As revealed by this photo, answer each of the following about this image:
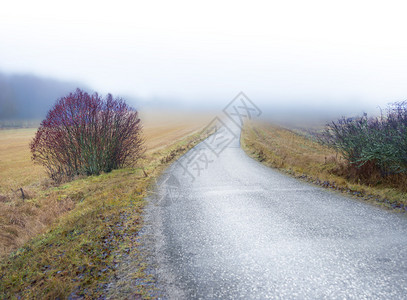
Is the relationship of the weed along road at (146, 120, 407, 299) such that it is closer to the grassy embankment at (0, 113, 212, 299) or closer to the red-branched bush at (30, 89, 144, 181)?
the grassy embankment at (0, 113, 212, 299)

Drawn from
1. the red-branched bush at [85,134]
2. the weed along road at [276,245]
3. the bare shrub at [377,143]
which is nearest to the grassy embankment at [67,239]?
the weed along road at [276,245]

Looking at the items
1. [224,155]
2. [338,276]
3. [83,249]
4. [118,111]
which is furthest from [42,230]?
[224,155]

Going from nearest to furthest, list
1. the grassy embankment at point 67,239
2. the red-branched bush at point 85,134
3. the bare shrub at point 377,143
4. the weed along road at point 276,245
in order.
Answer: the weed along road at point 276,245
the grassy embankment at point 67,239
the bare shrub at point 377,143
the red-branched bush at point 85,134

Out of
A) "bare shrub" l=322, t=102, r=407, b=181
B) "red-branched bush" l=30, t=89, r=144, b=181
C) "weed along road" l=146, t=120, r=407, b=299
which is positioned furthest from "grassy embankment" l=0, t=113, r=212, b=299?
"bare shrub" l=322, t=102, r=407, b=181

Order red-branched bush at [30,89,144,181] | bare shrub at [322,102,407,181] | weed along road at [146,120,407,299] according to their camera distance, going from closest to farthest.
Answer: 1. weed along road at [146,120,407,299]
2. bare shrub at [322,102,407,181]
3. red-branched bush at [30,89,144,181]

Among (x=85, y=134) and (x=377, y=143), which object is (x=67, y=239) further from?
(x=377, y=143)

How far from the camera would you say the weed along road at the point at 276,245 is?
4.02m

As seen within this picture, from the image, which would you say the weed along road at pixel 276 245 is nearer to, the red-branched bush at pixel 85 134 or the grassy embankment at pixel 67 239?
the grassy embankment at pixel 67 239

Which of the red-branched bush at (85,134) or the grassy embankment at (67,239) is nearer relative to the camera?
the grassy embankment at (67,239)

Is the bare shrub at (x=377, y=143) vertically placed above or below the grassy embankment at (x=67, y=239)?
above

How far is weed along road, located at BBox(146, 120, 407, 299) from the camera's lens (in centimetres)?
402

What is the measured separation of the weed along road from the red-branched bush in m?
7.10

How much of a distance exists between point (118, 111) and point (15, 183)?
11.3 meters

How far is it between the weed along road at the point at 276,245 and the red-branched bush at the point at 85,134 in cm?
710
